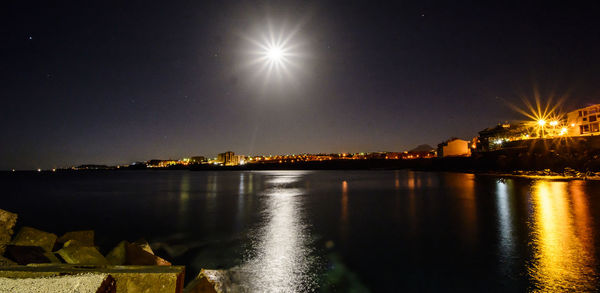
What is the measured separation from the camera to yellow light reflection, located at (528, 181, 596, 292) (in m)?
7.30

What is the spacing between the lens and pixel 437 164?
4117 inches

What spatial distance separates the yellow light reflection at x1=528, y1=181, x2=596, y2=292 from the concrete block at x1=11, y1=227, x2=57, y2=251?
12136 mm

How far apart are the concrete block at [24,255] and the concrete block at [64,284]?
9.61ft

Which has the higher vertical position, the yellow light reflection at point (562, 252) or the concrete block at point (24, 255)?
the concrete block at point (24, 255)

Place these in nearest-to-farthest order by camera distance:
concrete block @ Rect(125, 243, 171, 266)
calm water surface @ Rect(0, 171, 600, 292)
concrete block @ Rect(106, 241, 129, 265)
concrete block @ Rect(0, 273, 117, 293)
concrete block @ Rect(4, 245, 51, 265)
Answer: concrete block @ Rect(0, 273, 117, 293), concrete block @ Rect(4, 245, 51, 265), concrete block @ Rect(125, 243, 171, 266), concrete block @ Rect(106, 241, 129, 265), calm water surface @ Rect(0, 171, 600, 292)

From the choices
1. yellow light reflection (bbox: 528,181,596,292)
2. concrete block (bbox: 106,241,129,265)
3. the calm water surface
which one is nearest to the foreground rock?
the calm water surface

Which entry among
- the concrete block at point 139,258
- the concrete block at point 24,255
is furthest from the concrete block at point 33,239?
the concrete block at point 139,258

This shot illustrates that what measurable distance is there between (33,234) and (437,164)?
4354 inches

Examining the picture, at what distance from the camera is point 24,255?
243 inches

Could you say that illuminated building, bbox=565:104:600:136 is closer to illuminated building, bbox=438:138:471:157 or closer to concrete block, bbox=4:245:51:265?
illuminated building, bbox=438:138:471:157

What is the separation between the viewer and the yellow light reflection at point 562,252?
7.30m

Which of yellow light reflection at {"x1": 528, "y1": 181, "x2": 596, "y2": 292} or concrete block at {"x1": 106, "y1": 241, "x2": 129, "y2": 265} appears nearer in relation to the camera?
concrete block at {"x1": 106, "y1": 241, "x2": 129, "y2": 265}

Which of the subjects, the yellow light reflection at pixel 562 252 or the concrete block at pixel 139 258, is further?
the yellow light reflection at pixel 562 252

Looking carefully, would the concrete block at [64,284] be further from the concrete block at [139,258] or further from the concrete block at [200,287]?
the concrete block at [139,258]
